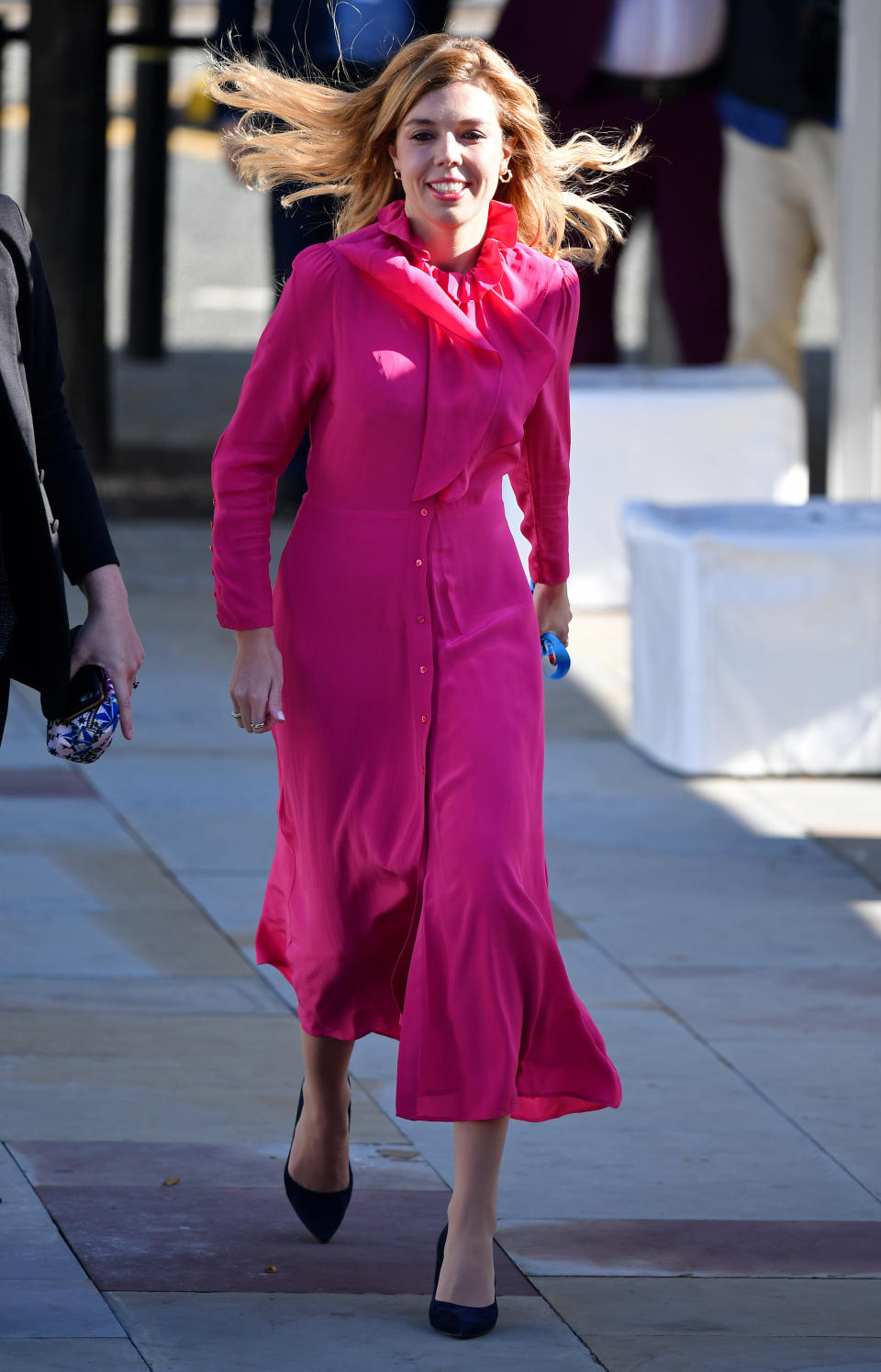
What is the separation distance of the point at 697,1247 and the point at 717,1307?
0.23 meters

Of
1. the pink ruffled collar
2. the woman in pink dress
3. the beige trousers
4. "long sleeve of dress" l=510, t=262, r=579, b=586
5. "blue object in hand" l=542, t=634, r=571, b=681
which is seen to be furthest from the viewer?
the beige trousers

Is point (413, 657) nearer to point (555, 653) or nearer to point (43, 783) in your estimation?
point (555, 653)

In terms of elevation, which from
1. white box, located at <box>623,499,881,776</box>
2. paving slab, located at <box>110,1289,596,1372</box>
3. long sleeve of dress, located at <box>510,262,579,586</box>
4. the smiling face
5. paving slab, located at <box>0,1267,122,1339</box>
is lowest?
paving slab, located at <box>110,1289,596,1372</box>

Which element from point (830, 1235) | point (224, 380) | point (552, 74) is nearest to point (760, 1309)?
point (830, 1235)

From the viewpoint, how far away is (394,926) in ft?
11.9

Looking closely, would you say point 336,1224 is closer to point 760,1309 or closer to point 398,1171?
point 398,1171

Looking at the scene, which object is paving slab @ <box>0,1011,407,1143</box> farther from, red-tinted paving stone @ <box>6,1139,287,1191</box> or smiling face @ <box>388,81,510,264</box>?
smiling face @ <box>388,81,510,264</box>

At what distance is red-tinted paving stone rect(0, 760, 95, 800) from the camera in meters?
6.62

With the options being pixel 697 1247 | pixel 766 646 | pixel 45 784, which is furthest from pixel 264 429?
pixel 766 646

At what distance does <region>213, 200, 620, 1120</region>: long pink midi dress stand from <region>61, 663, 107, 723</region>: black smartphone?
0.26 m

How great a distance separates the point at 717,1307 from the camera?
3.57 meters

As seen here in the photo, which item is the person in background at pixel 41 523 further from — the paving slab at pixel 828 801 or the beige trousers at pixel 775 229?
the beige trousers at pixel 775 229

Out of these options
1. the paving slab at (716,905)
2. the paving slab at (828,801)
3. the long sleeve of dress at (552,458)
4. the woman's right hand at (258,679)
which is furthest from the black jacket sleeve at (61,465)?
the paving slab at (828,801)

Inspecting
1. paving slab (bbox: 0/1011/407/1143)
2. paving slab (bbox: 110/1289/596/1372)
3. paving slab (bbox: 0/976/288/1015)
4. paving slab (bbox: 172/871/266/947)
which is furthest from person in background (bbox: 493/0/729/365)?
paving slab (bbox: 110/1289/596/1372)
